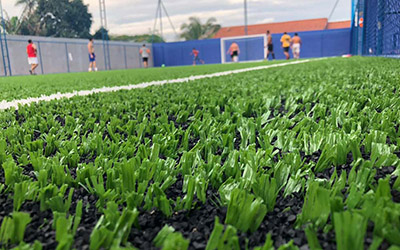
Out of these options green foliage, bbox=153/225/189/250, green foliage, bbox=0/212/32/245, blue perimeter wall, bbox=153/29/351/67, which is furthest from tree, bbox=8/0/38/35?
green foliage, bbox=153/225/189/250

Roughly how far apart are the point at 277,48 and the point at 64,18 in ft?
55.8

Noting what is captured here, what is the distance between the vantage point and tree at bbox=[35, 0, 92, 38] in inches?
882

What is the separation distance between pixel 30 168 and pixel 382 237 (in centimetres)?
115

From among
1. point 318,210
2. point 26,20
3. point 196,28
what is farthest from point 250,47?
point 318,210

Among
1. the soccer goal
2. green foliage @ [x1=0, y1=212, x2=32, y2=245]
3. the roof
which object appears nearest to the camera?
green foliage @ [x1=0, y1=212, x2=32, y2=245]

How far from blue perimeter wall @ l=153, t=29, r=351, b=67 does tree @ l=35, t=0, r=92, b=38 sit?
9431 millimetres

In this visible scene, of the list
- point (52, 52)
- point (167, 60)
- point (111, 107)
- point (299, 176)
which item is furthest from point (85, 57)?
point (299, 176)

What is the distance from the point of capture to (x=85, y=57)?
87.8 feet

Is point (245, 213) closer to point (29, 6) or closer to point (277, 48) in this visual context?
point (29, 6)

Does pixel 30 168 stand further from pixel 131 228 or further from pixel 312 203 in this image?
pixel 312 203

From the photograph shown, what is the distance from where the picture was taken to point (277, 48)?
30281mm

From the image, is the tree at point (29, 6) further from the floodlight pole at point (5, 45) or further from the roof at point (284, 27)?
the roof at point (284, 27)

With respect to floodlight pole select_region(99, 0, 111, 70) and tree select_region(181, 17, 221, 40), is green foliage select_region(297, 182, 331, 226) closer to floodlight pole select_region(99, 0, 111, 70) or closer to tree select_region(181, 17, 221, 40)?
floodlight pole select_region(99, 0, 111, 70)

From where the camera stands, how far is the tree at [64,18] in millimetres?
22391
